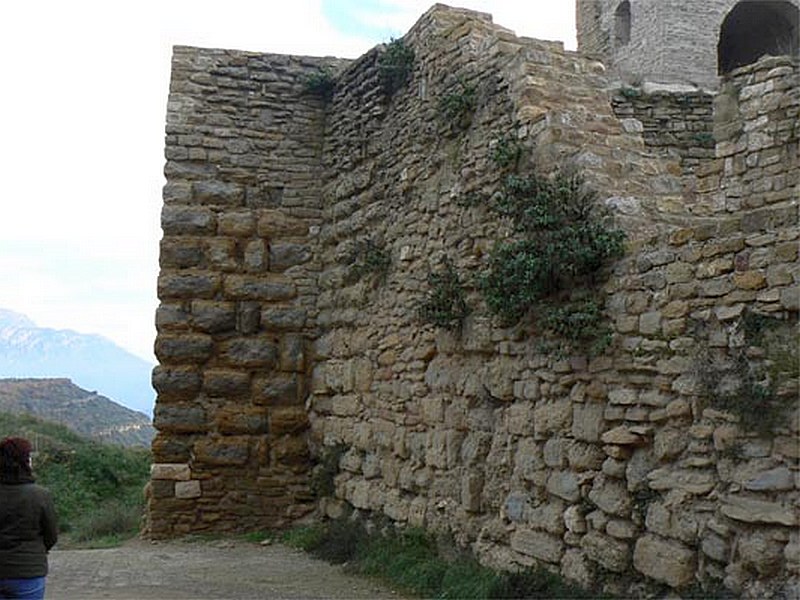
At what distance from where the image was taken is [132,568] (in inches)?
349

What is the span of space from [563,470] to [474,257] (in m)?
2.00

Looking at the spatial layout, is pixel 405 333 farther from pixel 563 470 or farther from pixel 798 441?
pixel 798 441

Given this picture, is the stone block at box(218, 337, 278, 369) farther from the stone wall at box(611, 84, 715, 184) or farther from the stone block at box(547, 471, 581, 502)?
the stone block at box(547, 471, 581, 502)

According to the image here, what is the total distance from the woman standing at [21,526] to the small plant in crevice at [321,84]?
22.4ft

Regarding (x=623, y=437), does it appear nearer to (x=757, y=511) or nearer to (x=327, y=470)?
(x=757, y=511)

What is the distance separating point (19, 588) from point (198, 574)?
3.54 metres

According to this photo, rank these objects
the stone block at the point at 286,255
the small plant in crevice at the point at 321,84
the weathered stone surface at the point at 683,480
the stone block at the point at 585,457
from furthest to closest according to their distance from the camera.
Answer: the small plant in crevice at the point at 321,84 < the stone block at the point at 286,255 < the stone block at the point at 585,457 < the weathered stone surface at the point at 683,480

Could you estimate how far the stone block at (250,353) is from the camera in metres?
10.7

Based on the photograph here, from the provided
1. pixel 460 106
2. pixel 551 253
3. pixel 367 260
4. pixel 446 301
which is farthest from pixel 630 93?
pixel 551 253

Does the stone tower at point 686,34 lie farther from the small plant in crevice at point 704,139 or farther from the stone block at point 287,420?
the stone block at point 287,420

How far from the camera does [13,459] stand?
521 centimetres

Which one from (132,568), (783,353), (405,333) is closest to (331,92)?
(405,333)

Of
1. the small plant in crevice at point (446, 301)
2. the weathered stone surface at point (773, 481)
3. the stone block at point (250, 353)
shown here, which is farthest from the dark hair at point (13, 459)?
the stone block at point (250, 353)

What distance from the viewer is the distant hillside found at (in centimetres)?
2956
